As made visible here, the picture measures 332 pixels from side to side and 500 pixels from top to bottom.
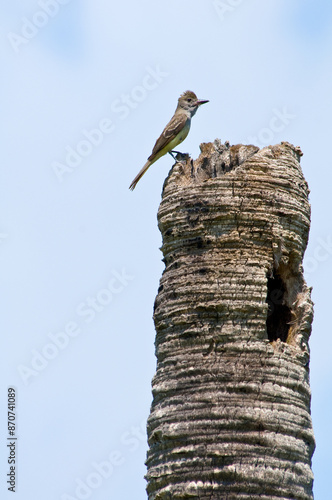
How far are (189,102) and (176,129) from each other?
1.22m

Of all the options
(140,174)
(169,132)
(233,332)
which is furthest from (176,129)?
(233,332)

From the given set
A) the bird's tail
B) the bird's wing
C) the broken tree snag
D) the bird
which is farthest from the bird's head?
the broken tree snag

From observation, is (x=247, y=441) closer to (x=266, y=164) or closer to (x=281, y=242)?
(x=281, y=242)

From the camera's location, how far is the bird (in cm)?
1066

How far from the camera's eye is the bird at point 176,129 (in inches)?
420

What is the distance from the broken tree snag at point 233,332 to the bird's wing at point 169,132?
417 cm

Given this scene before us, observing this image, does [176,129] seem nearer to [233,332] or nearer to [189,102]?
[189,102]

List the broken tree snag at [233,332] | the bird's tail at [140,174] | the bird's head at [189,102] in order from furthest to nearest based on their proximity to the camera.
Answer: the bird's head at [189,102] → the bird's tail at [140,174] → the broken tree snag at [233,332]

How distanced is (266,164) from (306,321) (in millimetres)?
1298

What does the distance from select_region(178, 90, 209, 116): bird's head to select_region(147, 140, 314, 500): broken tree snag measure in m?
5.62

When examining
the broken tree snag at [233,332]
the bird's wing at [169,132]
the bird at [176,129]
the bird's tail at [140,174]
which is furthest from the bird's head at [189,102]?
the broken tree snag at [233,332]

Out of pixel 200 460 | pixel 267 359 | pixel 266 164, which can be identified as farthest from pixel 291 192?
pixel 200 460

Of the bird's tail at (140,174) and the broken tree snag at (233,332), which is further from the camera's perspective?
the bird's tail at (140,174)

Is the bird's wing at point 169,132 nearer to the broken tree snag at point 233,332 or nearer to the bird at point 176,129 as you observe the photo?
the bird at point 176,129
